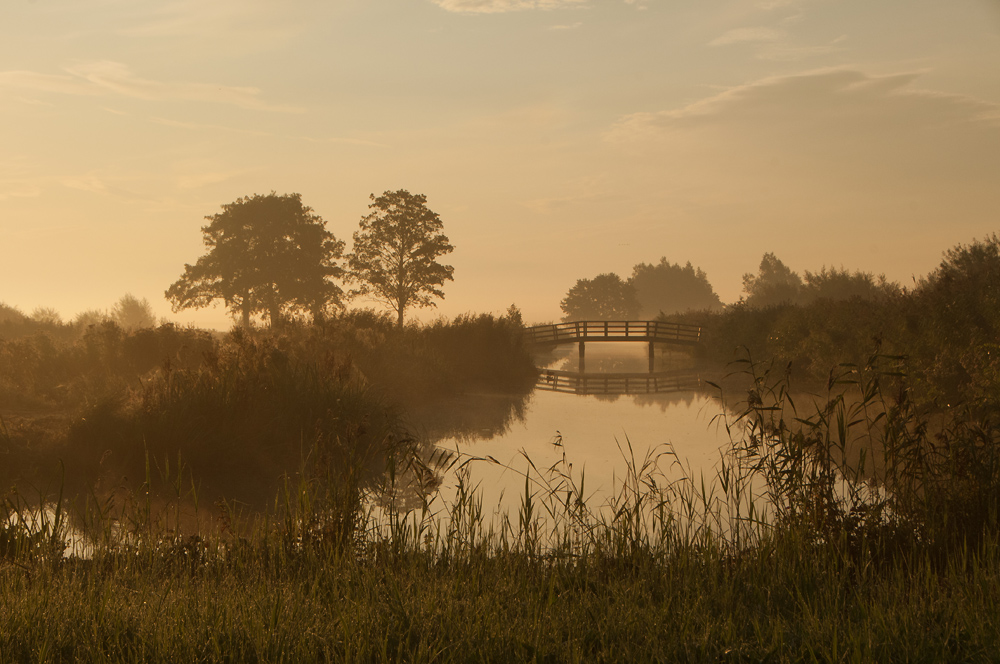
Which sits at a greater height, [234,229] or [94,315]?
[234,229]

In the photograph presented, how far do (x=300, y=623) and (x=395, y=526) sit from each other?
5.54 feet

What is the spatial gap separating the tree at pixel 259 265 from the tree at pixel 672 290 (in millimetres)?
70039

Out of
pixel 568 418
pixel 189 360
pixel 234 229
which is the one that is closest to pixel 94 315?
pixel 234 229

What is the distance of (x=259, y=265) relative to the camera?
4125cm

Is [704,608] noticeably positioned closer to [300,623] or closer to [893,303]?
[300,623]

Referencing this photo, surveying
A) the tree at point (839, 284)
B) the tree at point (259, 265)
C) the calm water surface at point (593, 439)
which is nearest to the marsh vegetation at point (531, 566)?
the calm water surface at point (593, 439)

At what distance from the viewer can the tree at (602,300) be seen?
86.8 metres

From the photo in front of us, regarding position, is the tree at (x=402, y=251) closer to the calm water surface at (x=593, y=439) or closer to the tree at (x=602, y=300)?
the calm water surface at (x=593, y=439)

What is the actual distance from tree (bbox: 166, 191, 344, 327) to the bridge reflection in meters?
16.4

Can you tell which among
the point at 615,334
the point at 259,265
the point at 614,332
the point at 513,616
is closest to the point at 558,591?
the point at 513,616

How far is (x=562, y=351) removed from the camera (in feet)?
167

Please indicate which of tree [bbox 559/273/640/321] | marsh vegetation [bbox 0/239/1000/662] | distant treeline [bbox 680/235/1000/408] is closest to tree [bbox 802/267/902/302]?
distant treeline [bbox 680/235/1000/408]

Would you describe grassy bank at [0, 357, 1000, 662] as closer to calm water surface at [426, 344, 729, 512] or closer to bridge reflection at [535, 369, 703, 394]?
calm water surface at [426, 344, 729, 512]

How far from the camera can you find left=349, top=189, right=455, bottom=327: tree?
43.5 meters
